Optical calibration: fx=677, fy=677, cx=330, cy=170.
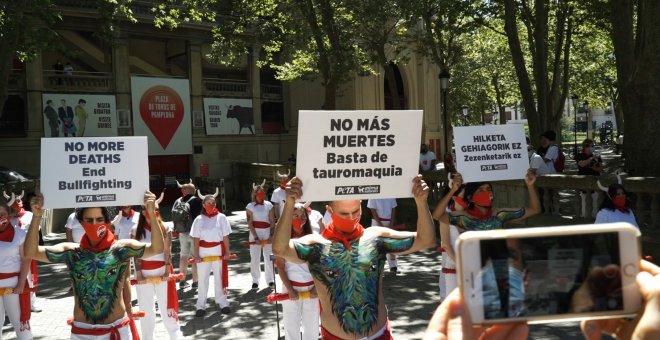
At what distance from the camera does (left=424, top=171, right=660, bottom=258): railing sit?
10445mm

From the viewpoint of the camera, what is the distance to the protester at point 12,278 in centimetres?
824

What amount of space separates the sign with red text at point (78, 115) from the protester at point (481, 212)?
71.8 feet

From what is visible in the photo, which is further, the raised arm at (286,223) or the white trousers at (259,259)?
the white trousers at (259,259)

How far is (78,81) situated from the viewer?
93.9ft

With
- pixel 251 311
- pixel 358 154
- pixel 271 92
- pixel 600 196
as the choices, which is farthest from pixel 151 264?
pixel 271 92

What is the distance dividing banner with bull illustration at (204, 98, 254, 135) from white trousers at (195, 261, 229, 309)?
21.1 m

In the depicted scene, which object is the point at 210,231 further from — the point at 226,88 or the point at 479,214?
the point at 226,88

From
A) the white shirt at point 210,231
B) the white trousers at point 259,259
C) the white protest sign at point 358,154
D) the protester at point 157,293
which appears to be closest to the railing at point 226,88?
the white trousers at point 259,259

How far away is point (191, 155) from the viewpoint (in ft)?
101

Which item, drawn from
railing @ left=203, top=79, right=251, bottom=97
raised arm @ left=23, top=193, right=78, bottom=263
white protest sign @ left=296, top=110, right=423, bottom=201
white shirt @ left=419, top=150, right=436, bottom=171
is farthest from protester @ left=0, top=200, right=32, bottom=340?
railing @ left=203, top=79, right=251, bottom=97

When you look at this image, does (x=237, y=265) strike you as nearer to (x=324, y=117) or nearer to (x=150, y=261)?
(x=150, y=261)

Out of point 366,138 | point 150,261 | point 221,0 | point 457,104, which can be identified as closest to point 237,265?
point 150,261

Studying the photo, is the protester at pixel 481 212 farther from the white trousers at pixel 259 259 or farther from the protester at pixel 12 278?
the protester at pixel 12 278

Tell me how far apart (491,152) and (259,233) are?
→ 17.7ft
